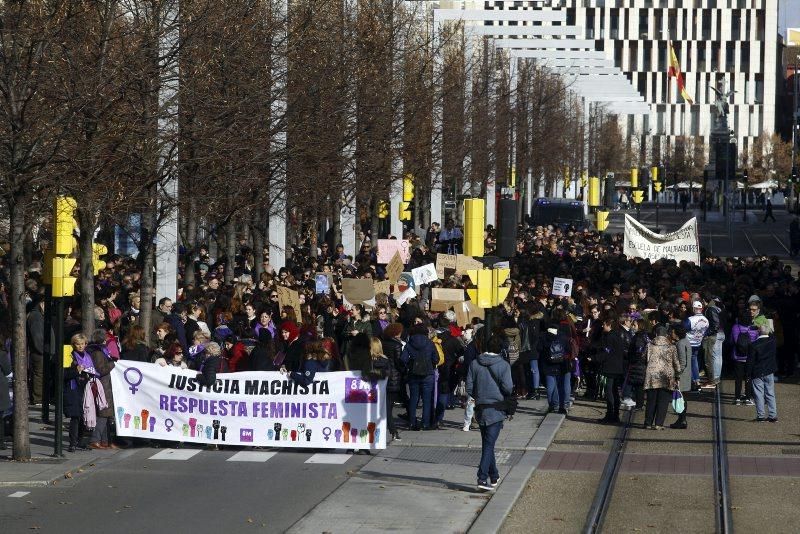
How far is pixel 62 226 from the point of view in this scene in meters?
18.2

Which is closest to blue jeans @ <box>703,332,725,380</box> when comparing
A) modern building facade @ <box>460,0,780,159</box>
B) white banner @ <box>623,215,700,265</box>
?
white banner @ <box>623,215,700,265</box>

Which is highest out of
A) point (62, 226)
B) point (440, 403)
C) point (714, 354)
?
point (62, 226)

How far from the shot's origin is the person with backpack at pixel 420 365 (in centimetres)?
2011

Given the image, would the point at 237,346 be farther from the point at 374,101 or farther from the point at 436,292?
the point at 374,101

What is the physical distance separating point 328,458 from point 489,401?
2.96 meters

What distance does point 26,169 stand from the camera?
1667 cm

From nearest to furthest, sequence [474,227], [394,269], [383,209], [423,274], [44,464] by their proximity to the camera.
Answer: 1. [44,464]
2. [474,227]
3. [423,274]
4. [394,269]
5. [383,209]

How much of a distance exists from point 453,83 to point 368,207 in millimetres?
4869

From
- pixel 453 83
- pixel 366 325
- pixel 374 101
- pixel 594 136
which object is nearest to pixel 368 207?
pixel 453 83

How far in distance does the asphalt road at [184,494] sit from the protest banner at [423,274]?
10581 millimetres

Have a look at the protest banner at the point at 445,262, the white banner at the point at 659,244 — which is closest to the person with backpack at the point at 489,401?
the protest banner at the point at 445,262

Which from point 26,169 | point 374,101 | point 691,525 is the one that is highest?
point 374,101

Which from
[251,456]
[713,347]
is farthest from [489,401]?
[713,347]

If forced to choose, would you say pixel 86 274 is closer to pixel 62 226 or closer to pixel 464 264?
pixel 62 226
